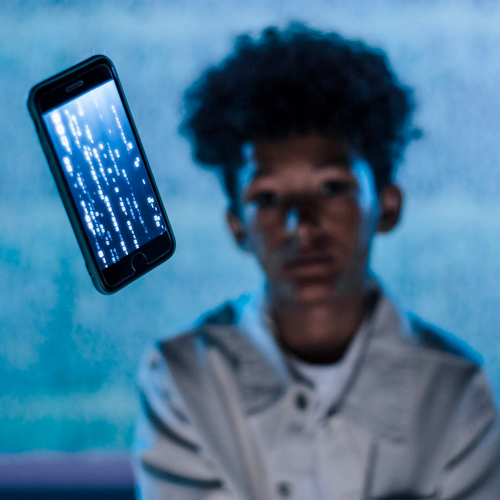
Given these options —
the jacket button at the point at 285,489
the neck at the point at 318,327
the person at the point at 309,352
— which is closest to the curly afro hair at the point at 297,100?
the person at the point at 309,352

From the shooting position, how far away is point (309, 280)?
621 millimetres

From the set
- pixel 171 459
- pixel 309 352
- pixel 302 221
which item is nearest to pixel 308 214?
pixel 302 221

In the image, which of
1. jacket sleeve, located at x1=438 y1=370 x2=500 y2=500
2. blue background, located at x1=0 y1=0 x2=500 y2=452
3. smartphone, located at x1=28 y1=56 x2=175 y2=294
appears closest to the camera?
smartphone, located at x1=28 y1=56 x2=175 y2=294

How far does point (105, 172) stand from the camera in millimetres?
446

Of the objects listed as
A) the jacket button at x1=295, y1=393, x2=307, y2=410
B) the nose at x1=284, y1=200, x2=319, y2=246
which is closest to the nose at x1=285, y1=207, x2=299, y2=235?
the nose at x1=284, y1=200, x2=319, y2=246

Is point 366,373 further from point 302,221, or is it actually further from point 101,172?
point 101,172

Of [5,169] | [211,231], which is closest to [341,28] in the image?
[211,231]

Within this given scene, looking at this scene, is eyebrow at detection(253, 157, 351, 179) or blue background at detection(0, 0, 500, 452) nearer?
eyebrow at detection(253, 157, 351, 179)

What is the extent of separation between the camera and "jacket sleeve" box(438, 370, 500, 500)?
1.88 feet

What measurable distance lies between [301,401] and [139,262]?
0.64ft

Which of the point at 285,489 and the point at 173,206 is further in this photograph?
the point at 173,206

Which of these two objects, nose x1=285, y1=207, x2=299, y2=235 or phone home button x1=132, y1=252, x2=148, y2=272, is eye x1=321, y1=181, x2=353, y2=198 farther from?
phone home button x1=132, y1=252, x2=148, y2=272

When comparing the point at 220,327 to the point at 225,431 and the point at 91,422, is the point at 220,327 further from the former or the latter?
the point at 91,422

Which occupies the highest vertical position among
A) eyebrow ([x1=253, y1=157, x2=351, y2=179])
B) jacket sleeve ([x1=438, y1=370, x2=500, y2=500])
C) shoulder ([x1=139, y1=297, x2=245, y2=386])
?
eyebrow ([x1=253, y1=157, x2=351, y2=179])
